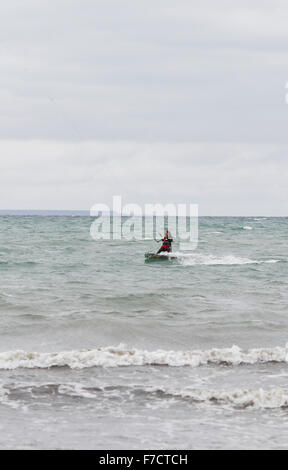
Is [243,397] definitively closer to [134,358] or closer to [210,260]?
[134,358]

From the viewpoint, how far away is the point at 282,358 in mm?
13898

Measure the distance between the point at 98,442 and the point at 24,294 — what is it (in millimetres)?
14447

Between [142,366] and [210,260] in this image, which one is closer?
[142,366]

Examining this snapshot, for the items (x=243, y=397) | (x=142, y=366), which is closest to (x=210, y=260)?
(x=142, y=366)

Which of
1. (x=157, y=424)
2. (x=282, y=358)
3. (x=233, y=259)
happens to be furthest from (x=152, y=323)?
(x=233, y=259)

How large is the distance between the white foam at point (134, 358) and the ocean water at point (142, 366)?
2 centimetres

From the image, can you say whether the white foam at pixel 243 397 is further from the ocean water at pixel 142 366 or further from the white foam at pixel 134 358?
the white foam at pixel 134 358

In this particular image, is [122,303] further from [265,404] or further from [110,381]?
[265,404]

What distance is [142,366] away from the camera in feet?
44.1

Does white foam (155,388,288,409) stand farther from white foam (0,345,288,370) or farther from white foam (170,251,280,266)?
white foam (170,251,280,266)

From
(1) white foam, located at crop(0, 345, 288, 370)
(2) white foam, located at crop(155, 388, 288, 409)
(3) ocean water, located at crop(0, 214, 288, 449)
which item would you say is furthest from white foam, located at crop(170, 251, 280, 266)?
(2) white foam, located at crop(155, 388, 288, 409)

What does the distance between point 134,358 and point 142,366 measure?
43 centimetres

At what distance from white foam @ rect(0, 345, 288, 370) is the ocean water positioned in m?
0.02

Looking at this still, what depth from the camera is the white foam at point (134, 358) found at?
1338 centimetres
